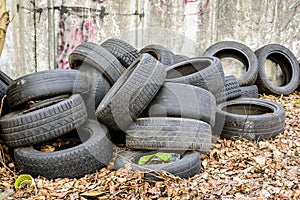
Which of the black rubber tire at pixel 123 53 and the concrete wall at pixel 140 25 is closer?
the black rubber tire at pixel 123 53

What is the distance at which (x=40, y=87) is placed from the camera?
3385mm

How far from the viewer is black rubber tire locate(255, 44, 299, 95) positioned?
6414 millimetres

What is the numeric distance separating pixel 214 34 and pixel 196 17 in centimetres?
55

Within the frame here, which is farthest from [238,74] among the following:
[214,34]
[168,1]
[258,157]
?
[258,157]

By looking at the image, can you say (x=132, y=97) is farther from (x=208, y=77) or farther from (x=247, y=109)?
(x=247, y=109)

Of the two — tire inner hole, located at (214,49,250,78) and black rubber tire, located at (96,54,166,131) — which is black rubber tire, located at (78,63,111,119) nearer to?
black rubber tire, located at (96,54,166,131)

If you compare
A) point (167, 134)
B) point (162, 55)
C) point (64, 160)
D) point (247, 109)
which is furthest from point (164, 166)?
point (162, 55)

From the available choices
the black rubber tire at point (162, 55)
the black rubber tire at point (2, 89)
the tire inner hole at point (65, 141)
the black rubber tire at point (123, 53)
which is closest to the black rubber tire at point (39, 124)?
the tire inner hole at point (65, 141)

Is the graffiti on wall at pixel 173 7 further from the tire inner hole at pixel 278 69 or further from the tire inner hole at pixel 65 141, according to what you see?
the tire inner hole at pixel 65 141

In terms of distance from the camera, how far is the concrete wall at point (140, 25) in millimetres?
5324

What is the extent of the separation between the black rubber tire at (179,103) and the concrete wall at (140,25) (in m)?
2.63

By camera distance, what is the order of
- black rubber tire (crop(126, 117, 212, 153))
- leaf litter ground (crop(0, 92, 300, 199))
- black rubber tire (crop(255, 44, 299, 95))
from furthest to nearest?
black rubber tire (crop(255, 44, 299, 95)), black rubber tire (crop(126, 117, 212, 153)), leaf litter ground (crop(0, 92, 300, 199))

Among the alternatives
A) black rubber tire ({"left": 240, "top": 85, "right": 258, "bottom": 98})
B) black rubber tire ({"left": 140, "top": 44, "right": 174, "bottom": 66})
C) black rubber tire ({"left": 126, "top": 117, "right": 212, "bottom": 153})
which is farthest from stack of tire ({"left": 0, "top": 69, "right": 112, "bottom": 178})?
black rubber tire ({"left": 240, "top": 85, "right": 258, "bottom": 98})

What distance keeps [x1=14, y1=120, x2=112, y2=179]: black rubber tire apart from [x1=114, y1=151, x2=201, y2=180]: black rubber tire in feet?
0.76
